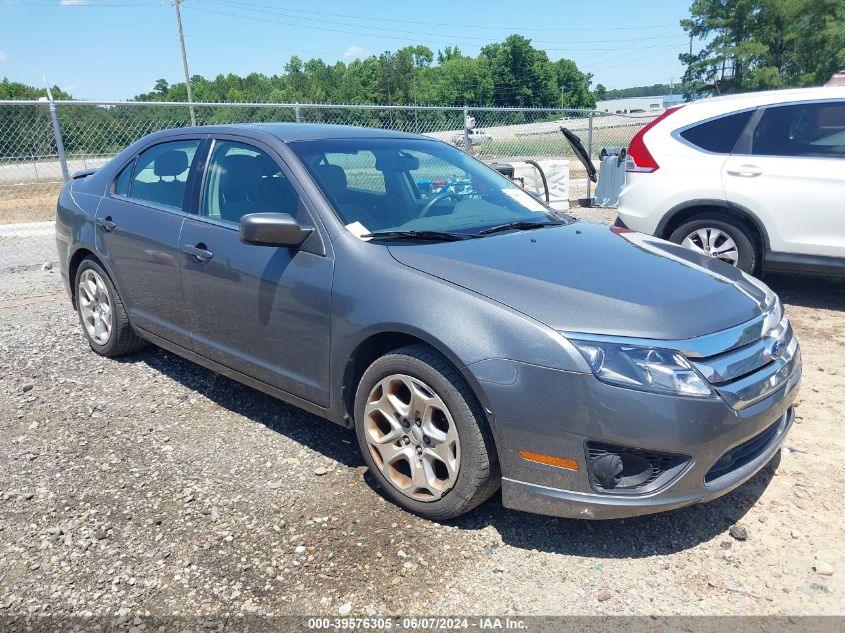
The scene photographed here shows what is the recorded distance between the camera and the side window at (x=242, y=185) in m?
3.49

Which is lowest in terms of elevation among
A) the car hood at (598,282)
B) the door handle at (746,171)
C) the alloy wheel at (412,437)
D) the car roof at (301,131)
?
the alloy wheel at (412,437)

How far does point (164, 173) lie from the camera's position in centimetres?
428

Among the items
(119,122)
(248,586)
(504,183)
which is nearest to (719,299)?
(504,183)

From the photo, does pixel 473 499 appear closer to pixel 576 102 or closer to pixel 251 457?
pixel 251 457

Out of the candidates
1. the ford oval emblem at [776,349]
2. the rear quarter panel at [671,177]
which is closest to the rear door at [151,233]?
the ford oval emblem at [776,349]

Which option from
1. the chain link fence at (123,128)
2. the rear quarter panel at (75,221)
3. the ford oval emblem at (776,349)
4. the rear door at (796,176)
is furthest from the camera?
the chain link fence at (123,128)

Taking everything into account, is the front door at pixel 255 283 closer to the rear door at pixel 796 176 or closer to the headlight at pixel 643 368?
the headlight at pixel 643 368

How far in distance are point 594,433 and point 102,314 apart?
3.77 metres

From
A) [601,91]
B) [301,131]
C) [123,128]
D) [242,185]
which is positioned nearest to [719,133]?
[301,131]

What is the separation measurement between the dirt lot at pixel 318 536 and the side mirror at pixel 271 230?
115cm

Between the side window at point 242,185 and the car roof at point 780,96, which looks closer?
the side window at point 242,185

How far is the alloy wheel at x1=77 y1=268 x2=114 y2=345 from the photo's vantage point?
185 inches

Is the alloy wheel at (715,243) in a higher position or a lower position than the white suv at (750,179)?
lower

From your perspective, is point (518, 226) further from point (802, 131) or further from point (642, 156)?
point (802, 131)
